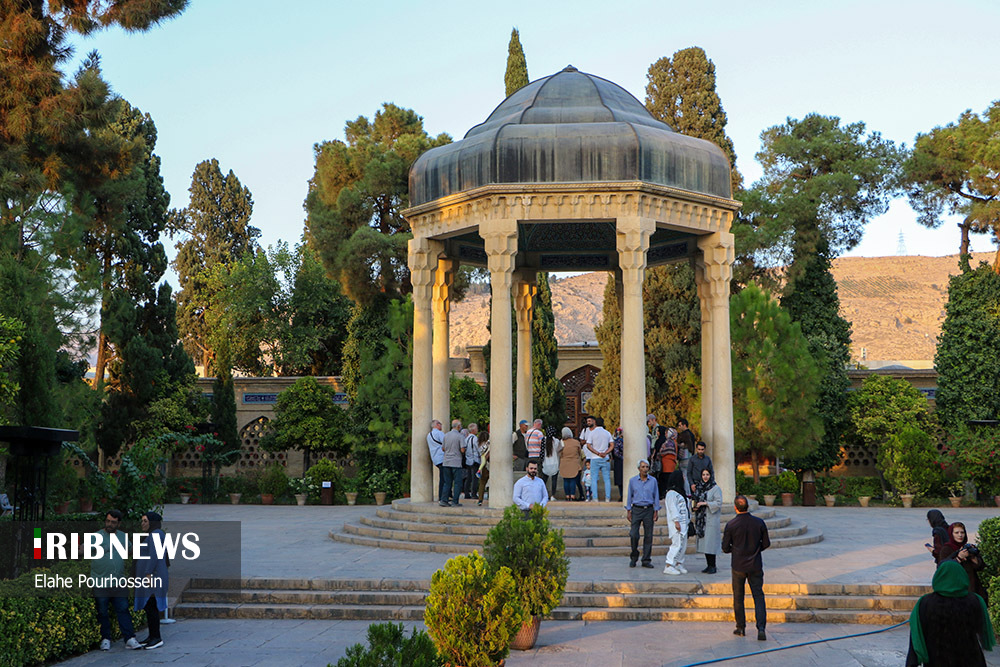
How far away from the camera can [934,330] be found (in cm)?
7800

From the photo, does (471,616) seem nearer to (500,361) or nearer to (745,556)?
(745,556)

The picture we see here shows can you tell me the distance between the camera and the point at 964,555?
830cm

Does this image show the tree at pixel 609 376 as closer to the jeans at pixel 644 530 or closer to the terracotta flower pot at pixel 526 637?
the jeans at pixel 644 530

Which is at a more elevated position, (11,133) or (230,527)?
(11,133)

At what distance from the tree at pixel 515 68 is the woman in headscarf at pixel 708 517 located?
21.7 meters

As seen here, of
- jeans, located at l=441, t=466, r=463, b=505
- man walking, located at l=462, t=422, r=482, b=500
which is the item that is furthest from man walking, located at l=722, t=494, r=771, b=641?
man walking, located at l=462, t=422, r=482, b=500

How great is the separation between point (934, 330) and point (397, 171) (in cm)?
6283

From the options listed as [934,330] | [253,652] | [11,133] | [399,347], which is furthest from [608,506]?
[934,330]

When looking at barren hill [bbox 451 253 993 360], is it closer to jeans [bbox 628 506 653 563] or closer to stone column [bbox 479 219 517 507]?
stone column [bbox 479 219 517 507]

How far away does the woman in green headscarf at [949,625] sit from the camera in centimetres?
611

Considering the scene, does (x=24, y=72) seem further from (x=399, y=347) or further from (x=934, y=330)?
(x=934, y=330)

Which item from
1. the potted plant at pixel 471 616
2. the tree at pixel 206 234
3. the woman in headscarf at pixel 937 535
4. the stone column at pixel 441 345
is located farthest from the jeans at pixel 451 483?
the tree at pixel 206 234

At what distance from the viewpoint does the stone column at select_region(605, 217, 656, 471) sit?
1504 centimetres

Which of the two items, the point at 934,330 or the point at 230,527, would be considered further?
the point at 934,330
